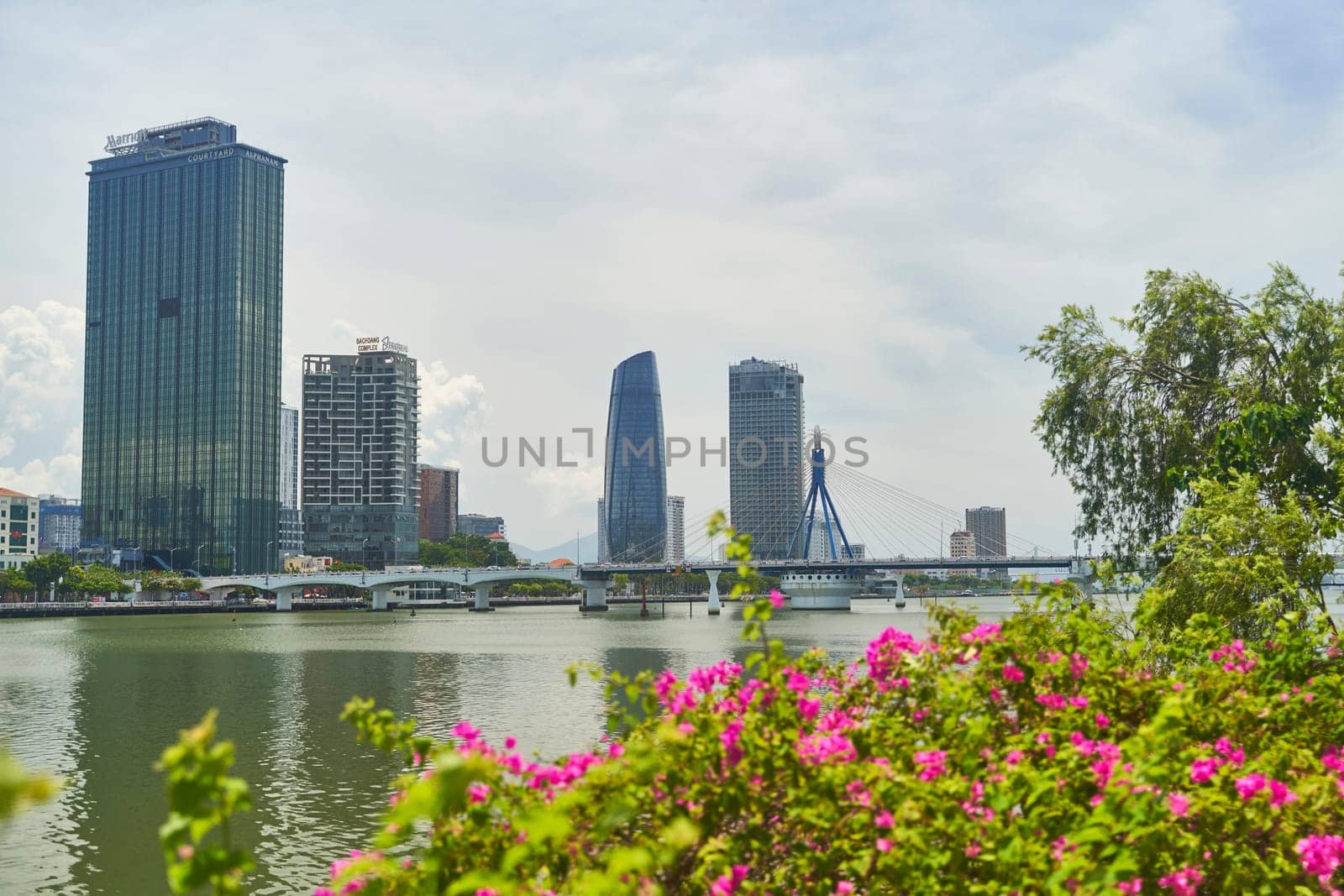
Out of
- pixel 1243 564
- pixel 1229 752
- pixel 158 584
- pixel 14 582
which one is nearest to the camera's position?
pixel 1229 752

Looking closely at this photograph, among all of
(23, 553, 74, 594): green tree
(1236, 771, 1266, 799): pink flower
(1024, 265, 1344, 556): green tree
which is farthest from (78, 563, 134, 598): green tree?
(1236, 771, 1266, 799): pink flower

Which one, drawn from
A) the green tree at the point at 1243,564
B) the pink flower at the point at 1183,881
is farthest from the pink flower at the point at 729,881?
the green tree at the point at 1243,564

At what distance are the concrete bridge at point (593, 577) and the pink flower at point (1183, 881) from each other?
459 ft

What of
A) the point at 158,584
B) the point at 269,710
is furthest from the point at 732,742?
the point at 158,584

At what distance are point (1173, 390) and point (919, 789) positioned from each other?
2171cm

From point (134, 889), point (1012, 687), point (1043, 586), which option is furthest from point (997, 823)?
point (134, 889)

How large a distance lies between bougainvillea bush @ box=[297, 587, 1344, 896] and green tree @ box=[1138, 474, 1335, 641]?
6.45 m

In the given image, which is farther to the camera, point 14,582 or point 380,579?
point 380,579

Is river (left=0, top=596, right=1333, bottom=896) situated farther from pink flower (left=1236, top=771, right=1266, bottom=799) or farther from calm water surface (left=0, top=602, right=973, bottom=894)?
pink flower (left=1236, top=771, right=1266, bottom=799)

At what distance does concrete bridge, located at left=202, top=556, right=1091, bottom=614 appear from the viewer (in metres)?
151

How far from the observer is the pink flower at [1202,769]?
6.90 meters

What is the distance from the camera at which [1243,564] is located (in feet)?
51.4

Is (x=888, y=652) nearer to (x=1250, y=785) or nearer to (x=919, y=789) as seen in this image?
(x=919, y=789)

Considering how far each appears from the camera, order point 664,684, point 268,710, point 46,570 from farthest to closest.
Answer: point 46,570, point 268,710, point 664,684
